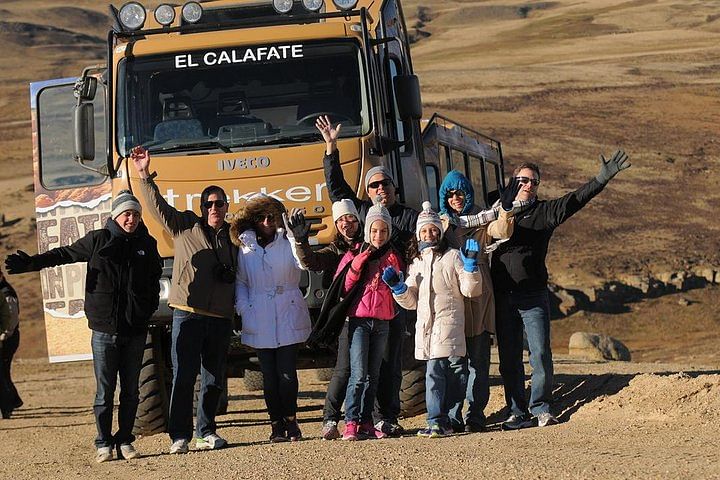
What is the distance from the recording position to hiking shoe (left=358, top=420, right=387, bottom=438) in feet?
Answer: 32.4

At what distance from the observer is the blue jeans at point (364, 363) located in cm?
982

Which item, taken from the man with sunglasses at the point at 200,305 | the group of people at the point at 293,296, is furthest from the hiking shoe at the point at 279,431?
the man with sunglasses at the point at 200,305

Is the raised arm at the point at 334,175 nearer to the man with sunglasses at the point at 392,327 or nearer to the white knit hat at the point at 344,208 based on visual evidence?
the man with sunglasses at the point at 392,327

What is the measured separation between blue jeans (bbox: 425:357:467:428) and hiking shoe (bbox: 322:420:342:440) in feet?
2.11

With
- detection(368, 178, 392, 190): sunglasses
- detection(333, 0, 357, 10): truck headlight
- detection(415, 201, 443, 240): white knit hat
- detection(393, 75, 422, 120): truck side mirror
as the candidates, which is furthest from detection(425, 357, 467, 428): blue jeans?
detection(333, 0, 357, 10): truck headlight

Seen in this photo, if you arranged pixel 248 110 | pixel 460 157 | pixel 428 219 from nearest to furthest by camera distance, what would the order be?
pixel 428 219, pixel 248 110, pixel 460 157

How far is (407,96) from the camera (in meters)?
11.5

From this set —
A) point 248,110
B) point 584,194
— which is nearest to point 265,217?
point 248,110

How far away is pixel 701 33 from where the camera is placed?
6850cm

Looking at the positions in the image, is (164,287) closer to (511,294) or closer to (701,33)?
(511,294)

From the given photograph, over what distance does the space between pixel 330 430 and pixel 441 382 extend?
826 millimetres

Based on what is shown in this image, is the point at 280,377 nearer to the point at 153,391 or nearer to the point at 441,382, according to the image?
the point at 441,382

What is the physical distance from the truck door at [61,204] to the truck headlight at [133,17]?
3.20ft

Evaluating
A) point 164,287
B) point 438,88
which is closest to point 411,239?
point 164,287
